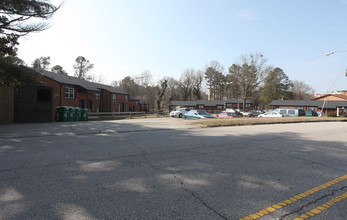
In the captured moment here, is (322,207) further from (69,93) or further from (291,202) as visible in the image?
(69,93)

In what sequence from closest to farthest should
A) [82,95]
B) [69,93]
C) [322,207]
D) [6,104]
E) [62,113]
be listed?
[322,207] < [6,104] < [62,113] < [69,93] < [82,95]

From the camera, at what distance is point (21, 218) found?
2643mm

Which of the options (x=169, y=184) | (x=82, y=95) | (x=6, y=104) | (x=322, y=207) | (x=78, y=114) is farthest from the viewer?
(x=82, y=95)

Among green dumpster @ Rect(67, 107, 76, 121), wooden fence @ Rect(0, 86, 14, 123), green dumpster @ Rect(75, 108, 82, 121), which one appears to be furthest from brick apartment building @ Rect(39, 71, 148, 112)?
wooden fence @ Rect(0, 86, 14, 123)

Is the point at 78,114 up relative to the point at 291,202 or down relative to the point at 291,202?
up

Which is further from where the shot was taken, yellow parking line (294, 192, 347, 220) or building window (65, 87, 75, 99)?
building window (65, 87, 75, 99)

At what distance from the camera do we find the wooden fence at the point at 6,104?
43.4 feet

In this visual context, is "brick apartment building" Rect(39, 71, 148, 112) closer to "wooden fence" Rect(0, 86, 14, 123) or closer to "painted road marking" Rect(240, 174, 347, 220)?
"wooden fence" Rect(0, 86, 14, 123)

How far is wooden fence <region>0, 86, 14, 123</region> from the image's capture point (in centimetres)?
1324

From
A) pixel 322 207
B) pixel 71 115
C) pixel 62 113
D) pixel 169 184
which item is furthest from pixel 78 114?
pixel 322 207

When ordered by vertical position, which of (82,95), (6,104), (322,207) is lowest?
(322,207)

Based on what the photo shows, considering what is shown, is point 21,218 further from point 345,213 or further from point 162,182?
point 345,213

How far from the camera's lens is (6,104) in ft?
44.5

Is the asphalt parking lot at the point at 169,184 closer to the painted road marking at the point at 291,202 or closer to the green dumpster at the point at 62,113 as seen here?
the painted road marking at the point at 291,202
